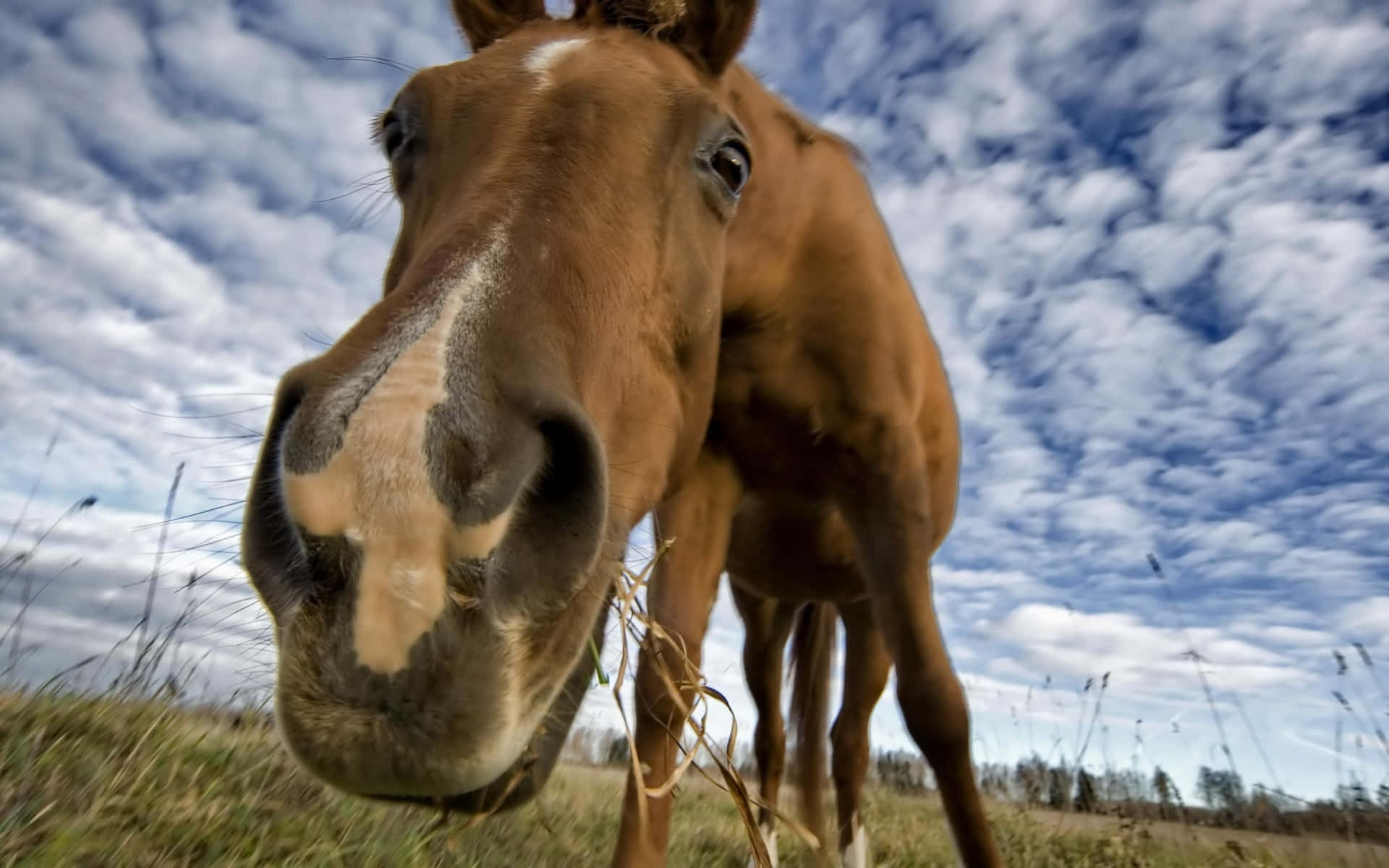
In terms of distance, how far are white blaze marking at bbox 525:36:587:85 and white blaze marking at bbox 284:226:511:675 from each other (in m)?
1.25

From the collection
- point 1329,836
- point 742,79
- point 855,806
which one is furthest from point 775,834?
point 742,79

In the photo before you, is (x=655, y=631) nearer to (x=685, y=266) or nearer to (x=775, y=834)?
(x=685, y=266)

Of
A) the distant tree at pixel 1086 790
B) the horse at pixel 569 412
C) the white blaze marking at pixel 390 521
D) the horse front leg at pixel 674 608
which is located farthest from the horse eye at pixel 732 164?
the distant tree at pixel 1086 790

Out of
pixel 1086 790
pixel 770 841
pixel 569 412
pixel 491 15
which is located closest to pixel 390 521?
pixel 569 412

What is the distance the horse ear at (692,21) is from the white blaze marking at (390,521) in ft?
6.39

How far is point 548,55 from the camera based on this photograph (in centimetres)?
219

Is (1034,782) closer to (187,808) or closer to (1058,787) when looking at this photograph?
(1058,787)

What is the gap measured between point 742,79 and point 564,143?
1582 millimetres

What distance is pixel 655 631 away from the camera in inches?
70.1

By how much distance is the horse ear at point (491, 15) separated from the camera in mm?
2871

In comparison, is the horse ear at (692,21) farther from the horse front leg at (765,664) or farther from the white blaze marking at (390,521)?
the horse front leg at (765,664)

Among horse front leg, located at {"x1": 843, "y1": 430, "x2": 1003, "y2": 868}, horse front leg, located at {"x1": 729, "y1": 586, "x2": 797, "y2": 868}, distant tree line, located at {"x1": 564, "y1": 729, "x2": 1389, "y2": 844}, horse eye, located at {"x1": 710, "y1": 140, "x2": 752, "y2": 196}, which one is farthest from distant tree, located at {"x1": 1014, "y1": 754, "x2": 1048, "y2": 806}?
horse eye, located at {"x1": 710, "y1": 140, "x2": 752, "y2": 196}

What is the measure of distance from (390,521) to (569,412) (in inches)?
12.9

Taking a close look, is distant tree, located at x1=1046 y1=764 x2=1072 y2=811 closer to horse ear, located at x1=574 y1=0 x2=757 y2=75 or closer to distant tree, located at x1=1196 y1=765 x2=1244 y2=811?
distant tree, located at x1=1196 y1=765 x2=1244 y2=811
